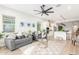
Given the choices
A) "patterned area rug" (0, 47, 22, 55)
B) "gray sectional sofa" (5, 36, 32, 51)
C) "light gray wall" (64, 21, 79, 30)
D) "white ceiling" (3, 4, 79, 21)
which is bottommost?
"patterned area rug" (0, 47, 22, 55)

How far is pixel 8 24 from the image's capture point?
2557 millimetres

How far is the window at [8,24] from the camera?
2.53m

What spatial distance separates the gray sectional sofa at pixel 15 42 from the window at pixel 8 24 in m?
0.17

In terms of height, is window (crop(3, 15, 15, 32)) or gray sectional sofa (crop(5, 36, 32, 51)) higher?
window (crop(3, 15, 15, 32))

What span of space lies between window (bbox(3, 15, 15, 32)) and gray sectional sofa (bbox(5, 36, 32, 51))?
17 centimetres

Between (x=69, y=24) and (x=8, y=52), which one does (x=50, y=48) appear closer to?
(x=69, y=24)

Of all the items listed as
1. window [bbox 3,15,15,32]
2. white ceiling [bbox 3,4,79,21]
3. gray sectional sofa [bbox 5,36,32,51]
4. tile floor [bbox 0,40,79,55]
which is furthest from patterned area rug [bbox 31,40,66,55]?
window [bbox 3,15,15,32]

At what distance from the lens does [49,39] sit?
2.60 m

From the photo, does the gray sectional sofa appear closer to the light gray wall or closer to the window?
the window

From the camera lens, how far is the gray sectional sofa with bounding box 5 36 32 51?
8.25 feet

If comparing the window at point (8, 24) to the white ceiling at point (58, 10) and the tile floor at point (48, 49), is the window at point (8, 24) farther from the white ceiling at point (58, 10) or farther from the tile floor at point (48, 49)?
the tile floor at point (48, 49)
